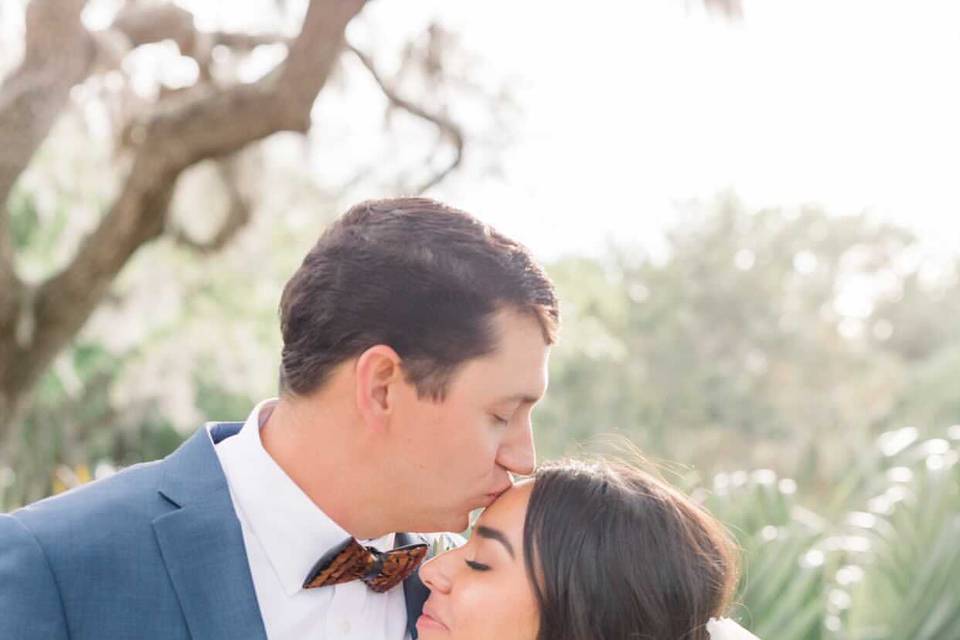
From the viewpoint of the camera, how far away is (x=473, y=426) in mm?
2631

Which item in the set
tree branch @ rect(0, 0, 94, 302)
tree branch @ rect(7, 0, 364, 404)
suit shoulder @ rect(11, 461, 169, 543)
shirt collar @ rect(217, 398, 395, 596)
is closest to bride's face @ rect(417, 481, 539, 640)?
shirt collar @ rect(217, 398, 395, 596)

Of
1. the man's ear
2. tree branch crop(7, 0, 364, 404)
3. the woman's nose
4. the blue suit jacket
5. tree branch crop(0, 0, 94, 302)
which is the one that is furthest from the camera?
tree branch crop(7, 0, 364, 404)

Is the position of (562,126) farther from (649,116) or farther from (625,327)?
(625,327)

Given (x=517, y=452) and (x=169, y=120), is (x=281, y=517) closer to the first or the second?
(x=517, y=452)

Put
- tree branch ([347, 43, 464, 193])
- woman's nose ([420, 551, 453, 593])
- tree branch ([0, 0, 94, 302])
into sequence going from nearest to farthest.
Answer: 1. woman's nose ([420, 551, 453, 593])
2. tree branch ([0, 0, 94, 302])
3. tree branch ([347, 43, 464, 193])

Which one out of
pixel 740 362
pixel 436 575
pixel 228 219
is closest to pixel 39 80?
pixel 228 219

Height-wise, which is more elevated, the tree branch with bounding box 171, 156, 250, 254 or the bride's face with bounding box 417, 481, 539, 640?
the bride's face with bounding box 417, 481, 539, 640

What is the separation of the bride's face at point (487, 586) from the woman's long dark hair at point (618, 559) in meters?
0.03

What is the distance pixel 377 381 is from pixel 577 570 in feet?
1.82

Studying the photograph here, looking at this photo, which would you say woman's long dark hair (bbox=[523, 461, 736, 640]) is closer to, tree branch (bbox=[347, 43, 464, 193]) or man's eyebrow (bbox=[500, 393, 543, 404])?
man's eyebrow (bbox=[500, 393, 543, 404])

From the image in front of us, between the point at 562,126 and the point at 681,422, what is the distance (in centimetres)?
1302

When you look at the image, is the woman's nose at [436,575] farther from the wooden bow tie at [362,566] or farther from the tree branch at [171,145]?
the tree branch at [171,145]

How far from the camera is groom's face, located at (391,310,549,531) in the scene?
263 centimetres

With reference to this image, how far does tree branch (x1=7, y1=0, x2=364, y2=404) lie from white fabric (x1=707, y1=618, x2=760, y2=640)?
5.53 metres
